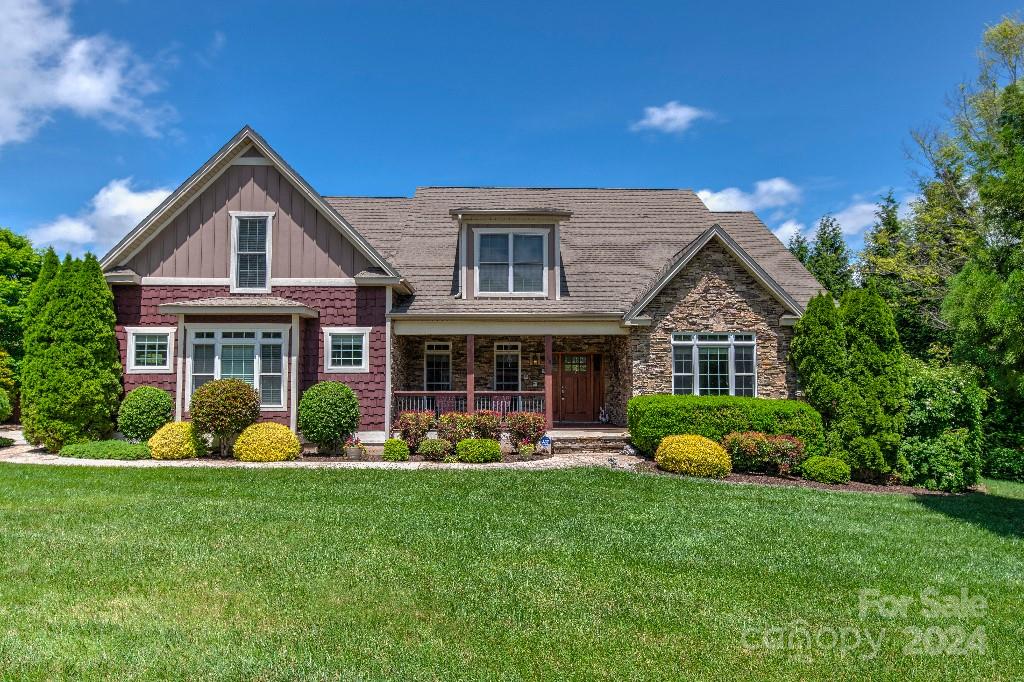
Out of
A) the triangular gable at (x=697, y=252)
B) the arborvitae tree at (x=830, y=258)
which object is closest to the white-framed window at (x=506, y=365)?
the triangular gable at (x=697, y=252)

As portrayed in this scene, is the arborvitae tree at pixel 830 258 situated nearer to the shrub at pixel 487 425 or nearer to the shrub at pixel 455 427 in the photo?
the shrub at pixel 487 425

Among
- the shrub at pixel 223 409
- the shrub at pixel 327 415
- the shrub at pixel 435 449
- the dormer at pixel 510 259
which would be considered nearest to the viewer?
the shrub at pixel 223 409

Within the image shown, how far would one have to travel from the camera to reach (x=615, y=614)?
460cm

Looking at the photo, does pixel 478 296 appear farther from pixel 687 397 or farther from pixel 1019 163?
pixel 1019 163

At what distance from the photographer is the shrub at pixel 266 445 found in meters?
12.5

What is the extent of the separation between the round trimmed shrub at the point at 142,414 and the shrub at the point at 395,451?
5.46 m

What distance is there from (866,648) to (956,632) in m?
1.01

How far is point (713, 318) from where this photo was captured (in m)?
14.6

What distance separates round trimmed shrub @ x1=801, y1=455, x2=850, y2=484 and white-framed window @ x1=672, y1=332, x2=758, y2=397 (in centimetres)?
306

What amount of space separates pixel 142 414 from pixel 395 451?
6039 mm

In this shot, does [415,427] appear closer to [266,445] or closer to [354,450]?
[354,450]

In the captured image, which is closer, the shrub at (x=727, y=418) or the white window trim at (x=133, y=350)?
the shrub at (x=727, y=418)

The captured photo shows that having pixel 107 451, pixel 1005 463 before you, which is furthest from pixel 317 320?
pixel 1005 463

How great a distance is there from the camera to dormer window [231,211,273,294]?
47.2 feet
